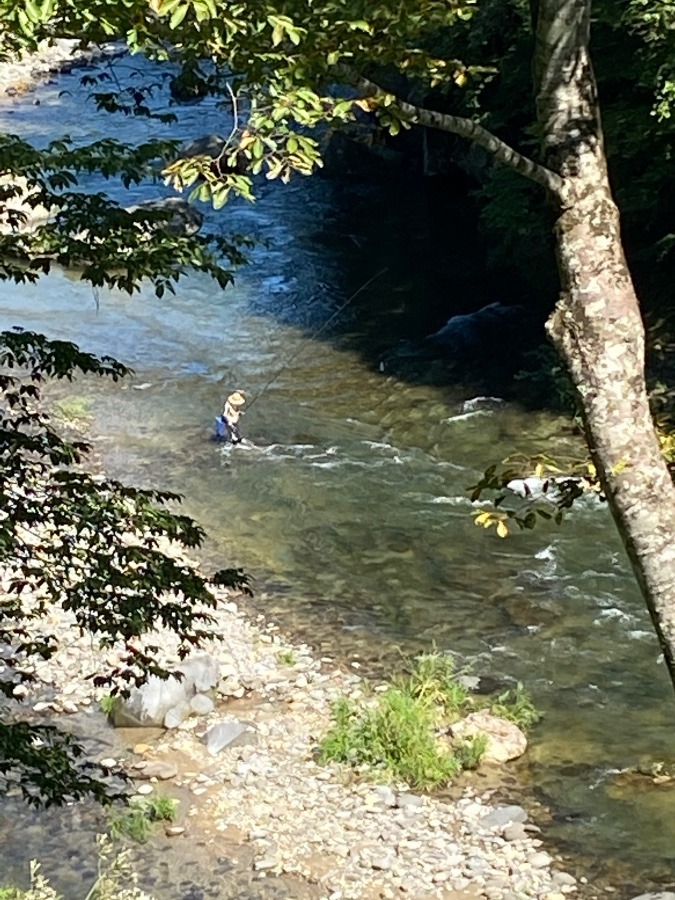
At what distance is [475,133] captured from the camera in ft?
14.6

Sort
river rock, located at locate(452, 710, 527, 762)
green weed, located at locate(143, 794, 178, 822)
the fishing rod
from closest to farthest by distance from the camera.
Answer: green weed, located at locate(143, 794, 178, 822), river rock, located at locate(452, 710, 527, 762), the fishing rod

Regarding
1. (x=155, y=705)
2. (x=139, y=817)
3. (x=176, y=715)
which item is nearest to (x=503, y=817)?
(x=139, y=817)

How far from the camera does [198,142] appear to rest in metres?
28.5

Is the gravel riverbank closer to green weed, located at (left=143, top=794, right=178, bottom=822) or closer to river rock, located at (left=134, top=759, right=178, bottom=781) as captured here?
river rock, located at (left=134, top=759, right=178, bottom=781)

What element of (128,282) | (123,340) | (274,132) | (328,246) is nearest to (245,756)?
(128,282)

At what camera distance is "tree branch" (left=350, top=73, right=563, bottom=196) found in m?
4.37

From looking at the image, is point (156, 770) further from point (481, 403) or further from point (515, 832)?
point (481, 403)

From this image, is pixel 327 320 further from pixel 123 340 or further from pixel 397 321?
pixel 123 340

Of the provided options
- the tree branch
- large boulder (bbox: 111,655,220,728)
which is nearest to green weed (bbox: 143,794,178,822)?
large boulder (bbox: 111,655,220,728)

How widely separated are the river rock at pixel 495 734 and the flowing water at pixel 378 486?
16 cm

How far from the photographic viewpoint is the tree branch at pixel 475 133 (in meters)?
4.37

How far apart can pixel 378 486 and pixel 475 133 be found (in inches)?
454

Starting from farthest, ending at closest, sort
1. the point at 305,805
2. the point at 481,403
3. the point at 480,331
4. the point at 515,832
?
1. the point at 480,331
2. the point at 481,403
3. the point at 305,805
4. the point at 515,832

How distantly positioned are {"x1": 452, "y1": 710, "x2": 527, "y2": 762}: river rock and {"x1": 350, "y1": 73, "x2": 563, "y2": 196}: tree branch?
23.0 ft
